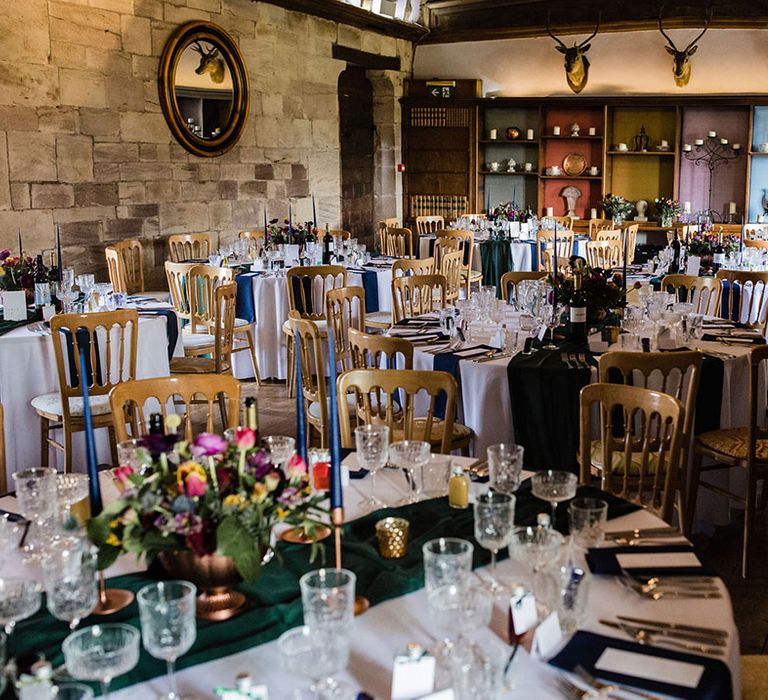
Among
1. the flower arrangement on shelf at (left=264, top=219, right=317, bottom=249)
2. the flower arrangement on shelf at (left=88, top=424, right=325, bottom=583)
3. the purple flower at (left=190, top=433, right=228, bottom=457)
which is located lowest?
the flower arrangement on shelf at (left=88, top=424, right=325, bottom=583)

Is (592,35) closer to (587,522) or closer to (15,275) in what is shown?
(15,275)

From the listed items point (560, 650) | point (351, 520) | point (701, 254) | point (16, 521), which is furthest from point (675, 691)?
point (701, 254)

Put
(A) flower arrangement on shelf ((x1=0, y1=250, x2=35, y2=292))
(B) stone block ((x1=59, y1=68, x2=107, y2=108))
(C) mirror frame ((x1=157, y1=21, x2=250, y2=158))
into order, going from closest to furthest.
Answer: (A) flower arrangement on shelf ((x1=0, y1=250, x2=35, y2=292)) < (B) stone block ((x1=59, y1=68, x2=107, y2=108)) < (C) mirror frame ((x1=157, y1=21, x2=250, y2=158))

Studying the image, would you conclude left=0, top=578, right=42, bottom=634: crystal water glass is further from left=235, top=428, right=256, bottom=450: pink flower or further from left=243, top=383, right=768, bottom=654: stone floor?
left=243, top=383, right=768, bottom=654: stone floor

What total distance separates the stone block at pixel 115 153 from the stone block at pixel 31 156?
54cm

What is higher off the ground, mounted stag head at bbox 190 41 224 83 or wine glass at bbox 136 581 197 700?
mounted stag head at bbox 190 41 224 83

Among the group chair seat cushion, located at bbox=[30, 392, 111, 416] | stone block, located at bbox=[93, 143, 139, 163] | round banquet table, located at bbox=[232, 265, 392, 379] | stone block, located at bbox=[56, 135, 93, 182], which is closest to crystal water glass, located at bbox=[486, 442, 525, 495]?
chair seat cushion, located at bbox=[30, 392, 111, 416]

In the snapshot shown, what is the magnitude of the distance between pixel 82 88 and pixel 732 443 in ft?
21.2

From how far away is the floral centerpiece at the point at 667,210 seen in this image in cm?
1220

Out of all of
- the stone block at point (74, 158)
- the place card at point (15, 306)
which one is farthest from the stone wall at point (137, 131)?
the place card at point (15, 306)

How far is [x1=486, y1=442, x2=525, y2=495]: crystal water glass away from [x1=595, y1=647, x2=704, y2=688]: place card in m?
0.83

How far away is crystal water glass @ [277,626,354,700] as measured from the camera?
65.4 inches

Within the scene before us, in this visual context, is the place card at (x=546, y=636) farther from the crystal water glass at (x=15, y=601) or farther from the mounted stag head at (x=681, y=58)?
the mounted stag head at (x=681, y=58)

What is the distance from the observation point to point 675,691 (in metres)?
1.73
